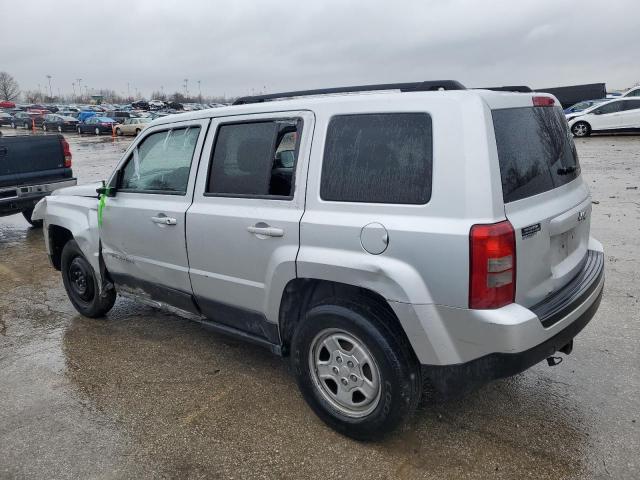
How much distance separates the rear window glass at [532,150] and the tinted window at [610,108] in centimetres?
2203

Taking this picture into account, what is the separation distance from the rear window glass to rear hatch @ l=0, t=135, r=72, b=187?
785 cm

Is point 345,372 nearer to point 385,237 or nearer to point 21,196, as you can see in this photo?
point 385,237

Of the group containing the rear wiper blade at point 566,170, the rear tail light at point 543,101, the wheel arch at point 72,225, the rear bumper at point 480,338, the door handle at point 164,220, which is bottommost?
the rear bumper at point 480,338

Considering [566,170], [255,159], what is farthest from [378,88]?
[566,170]

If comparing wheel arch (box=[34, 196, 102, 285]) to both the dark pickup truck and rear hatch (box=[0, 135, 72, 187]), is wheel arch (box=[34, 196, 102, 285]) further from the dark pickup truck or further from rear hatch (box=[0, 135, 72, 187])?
rear hatch (box=[0, 135, 72, 187])

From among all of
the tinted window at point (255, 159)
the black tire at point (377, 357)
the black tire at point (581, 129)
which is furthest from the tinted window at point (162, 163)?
the black tire at point (581, 129)

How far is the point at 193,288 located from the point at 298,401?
1.10 m

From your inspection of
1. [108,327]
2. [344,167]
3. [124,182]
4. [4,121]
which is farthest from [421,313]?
[4,121]

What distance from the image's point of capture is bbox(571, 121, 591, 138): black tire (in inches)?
895

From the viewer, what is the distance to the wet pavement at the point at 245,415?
284 centimetres

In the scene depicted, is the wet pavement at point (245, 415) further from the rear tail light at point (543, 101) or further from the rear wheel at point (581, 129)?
the rear wheel at point (581, 129)

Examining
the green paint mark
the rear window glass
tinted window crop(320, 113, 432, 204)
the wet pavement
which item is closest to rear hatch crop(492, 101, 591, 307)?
the rear window glass

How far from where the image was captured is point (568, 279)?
3.02 m

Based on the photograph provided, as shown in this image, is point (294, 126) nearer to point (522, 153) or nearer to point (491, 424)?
point (522, 153)
